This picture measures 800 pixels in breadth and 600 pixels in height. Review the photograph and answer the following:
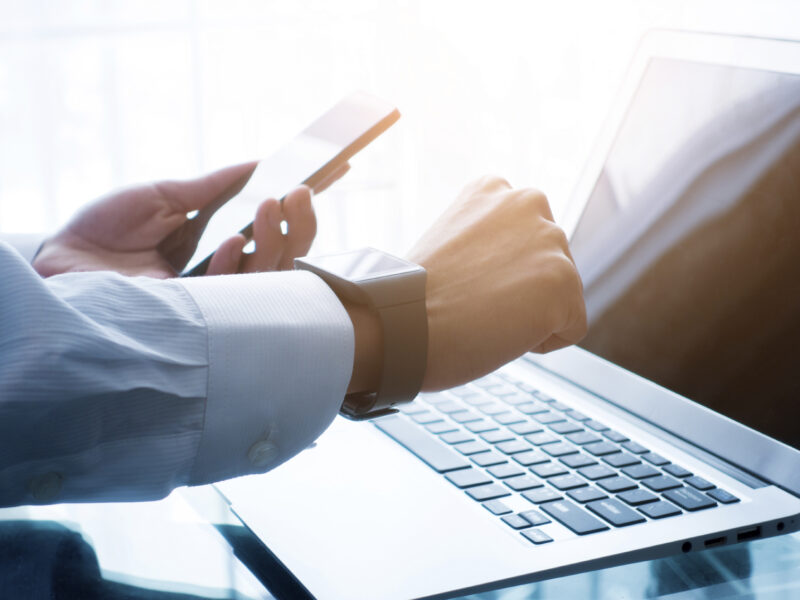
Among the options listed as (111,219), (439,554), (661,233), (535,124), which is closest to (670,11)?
(535,124)

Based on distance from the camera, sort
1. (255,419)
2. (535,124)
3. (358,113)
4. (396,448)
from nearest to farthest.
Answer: (255,419), (396,448), (358,113), (535,124)

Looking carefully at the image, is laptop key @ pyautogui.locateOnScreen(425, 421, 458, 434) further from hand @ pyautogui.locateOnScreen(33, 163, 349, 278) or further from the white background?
the white background

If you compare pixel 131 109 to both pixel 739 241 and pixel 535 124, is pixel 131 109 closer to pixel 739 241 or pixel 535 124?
pixel 535 124

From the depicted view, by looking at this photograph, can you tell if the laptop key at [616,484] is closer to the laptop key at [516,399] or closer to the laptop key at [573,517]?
the laptop key at [573,517]

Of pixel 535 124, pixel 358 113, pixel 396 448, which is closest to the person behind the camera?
pixel 396 448

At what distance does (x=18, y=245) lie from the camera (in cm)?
81

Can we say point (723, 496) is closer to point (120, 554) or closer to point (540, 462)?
point (540, 462)

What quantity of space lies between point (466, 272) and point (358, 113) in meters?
0.29

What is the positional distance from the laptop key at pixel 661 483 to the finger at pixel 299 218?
1.04 ft

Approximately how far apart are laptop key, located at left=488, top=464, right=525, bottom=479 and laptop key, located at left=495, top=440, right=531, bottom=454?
2cm

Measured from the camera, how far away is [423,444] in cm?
58

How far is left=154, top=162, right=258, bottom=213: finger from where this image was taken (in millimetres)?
776

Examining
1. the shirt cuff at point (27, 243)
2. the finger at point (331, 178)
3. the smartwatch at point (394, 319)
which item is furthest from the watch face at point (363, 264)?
the shirt cuff at point (27, 243)

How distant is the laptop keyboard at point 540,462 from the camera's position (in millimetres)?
478
